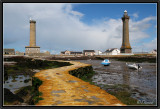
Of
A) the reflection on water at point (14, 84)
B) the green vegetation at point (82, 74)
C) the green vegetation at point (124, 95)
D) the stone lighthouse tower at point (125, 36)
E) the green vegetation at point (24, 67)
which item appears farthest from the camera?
the stone lighthouse tower at point (125, 36)

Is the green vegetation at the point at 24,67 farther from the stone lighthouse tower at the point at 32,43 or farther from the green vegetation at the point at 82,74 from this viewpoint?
the stone lighthouse tower at the point at 32,43

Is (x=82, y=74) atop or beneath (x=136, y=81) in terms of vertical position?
atop

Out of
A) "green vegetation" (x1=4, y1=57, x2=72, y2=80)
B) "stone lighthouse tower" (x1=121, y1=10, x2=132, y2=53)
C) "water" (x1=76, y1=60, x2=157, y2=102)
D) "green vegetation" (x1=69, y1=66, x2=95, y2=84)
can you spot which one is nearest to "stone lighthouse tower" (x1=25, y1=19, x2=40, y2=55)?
"stone lighthouse tower" (x1=121, y1=10, x2=132, y2=53)

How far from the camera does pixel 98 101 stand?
517cm

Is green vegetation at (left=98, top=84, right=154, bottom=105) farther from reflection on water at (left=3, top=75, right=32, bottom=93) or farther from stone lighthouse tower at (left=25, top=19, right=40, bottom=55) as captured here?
stone lighthouse tower at (left=25, top=19, right=40, bottom=55)

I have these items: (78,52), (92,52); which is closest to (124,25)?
(92,52)

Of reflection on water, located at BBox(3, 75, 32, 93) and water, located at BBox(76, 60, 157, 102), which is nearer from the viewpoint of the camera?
reflection on water, located at BBox(3, 75, 32, 93)

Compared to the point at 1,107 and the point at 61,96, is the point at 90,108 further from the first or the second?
the point at 1,107

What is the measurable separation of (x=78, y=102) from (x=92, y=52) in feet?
403

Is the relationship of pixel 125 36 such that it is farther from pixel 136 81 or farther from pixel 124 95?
pixel 124 95

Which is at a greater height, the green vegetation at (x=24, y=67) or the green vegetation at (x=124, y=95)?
the green vegetation at (x=24, y=67)

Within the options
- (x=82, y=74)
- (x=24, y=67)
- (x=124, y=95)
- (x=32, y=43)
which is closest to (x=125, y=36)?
(x=32, y=43)

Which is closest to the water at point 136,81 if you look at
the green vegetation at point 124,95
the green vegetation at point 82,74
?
the green vegetation at point 124,95

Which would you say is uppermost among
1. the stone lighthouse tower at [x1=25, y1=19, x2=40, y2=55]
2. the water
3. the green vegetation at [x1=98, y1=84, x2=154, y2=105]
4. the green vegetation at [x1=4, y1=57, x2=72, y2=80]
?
the stone lighthouse tower at [x1=25, y1=19, x2=40, y2=55]
